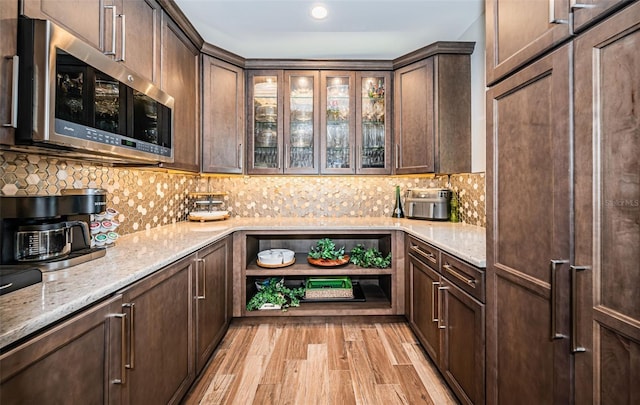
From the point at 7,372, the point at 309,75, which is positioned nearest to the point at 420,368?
the point at 7,372

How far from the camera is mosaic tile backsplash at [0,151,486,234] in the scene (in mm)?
1411

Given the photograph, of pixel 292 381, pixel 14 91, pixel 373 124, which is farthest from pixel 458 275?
pixel 14 91

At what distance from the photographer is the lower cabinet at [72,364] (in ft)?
2.20

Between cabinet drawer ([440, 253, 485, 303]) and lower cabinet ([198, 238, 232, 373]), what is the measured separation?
1.48m

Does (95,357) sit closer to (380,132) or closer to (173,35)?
(173,35)

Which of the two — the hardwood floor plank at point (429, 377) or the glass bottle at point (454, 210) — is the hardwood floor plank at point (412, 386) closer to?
the hardwood floor plank at point (429, 377)

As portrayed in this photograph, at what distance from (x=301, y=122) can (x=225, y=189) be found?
1.10 m

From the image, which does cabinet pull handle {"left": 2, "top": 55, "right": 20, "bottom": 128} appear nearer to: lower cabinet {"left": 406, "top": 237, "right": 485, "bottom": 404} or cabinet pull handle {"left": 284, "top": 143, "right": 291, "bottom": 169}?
lower cabinet {"left": 406, "top": 237, "right": 485, "bottom": 404}

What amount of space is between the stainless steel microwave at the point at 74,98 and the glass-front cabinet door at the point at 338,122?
165cm

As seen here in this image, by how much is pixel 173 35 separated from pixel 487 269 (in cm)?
247

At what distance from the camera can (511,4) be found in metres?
1.13

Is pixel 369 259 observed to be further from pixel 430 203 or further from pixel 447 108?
pixel 447 108

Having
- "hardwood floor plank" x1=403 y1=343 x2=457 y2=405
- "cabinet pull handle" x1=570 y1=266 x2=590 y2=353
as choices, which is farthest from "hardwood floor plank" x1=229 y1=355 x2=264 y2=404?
"cabinet pull handle" x1=570 y1=266 x2=590 y2=353

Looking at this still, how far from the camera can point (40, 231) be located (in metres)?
1.15
